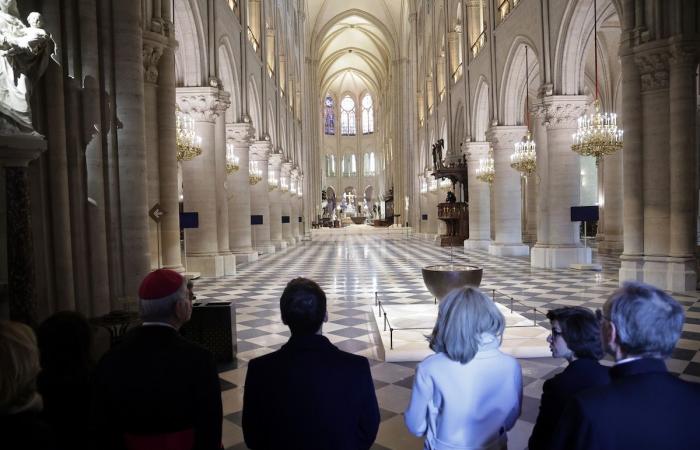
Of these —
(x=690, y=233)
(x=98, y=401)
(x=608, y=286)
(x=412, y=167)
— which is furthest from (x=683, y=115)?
(x=412, y=167)

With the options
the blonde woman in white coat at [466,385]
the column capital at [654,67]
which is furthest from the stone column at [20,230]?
the column capital at [654,67]

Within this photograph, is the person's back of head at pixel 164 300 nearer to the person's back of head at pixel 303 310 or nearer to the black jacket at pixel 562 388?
the person's back of head at pixel 303 310

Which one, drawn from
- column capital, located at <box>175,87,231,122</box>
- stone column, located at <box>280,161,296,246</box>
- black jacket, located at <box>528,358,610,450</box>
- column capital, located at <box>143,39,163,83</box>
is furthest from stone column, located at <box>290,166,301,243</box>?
black jacket, located at <box>528,358,610,450</box>

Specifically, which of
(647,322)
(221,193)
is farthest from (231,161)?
(647,322)

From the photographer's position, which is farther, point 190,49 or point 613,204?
point 613,204

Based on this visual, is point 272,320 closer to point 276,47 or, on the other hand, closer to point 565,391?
point 565,391

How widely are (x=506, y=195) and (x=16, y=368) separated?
702 inches

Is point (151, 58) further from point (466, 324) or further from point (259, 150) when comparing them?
point (259, 150)

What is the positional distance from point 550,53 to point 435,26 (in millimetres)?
16305

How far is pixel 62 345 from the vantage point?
2.16 meters

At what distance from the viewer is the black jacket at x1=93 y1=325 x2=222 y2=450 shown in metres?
1.98

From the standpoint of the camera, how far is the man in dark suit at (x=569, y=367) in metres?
2.14

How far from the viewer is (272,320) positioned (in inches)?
300

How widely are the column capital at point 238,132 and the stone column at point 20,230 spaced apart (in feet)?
40.3
